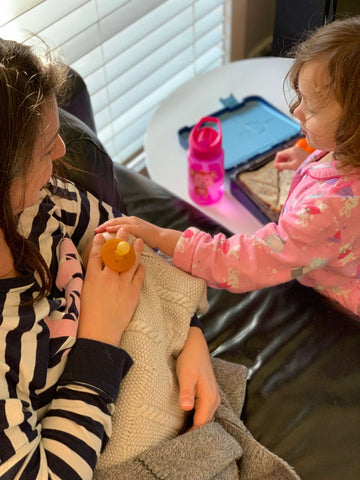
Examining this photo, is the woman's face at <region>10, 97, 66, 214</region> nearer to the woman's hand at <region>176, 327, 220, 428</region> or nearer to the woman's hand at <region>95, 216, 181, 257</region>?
the woman's hand at <region>95, 216, 181, 257</region>

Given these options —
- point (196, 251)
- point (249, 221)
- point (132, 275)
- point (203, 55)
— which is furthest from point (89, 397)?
point (203, 55)

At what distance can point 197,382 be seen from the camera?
82 cm

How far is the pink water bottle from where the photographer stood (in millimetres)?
1281

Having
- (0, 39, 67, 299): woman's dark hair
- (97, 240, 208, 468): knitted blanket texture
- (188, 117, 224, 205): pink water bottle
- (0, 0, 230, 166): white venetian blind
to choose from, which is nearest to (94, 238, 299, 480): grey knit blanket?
(97, 240, 208, 468): knitted blanket texture

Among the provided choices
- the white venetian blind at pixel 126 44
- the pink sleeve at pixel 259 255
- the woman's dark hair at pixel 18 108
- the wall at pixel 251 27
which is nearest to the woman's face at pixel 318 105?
the pink sleeve at pixel 259 255

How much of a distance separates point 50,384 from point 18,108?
0.36 m

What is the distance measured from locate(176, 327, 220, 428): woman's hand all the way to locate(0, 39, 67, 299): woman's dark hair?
322mm

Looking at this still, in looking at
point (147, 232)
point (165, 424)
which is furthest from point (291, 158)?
point (165, 424)

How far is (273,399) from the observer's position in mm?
936

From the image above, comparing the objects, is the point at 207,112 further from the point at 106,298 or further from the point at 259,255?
the point at 106,298

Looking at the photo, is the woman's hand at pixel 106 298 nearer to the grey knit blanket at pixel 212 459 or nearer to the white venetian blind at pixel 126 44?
the grey knit blanket at pixel 212 459

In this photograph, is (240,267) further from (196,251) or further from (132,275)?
(132,275)

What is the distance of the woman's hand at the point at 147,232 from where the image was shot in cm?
91

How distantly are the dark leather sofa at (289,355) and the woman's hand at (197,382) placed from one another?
14cm
